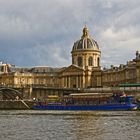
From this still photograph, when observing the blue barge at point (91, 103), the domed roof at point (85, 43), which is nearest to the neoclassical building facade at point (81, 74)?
the domed roof at point (85, 43)

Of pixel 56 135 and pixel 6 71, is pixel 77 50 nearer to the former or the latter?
pixel 6 71

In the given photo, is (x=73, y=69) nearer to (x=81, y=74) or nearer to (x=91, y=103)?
(x=81, y=74)

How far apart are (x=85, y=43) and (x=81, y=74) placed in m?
11.6

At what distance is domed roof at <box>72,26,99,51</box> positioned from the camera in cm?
17112

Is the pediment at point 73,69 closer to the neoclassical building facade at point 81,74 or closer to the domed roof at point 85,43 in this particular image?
the neoclassical building facade at point 81,74

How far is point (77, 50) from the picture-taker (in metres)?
171

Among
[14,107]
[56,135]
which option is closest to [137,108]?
[14,107]

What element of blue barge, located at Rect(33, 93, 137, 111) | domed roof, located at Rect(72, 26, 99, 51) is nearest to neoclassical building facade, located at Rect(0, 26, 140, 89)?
domed roof, located at Rect(72, 26, 99, 51)

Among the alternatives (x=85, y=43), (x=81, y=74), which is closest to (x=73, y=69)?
(x=81, y=74)

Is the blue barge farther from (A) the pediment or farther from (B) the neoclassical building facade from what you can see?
(A) the pediment

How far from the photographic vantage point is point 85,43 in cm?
17125

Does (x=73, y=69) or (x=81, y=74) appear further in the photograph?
(x=73, y=69)

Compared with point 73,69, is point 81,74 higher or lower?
lower

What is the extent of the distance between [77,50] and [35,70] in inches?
949
